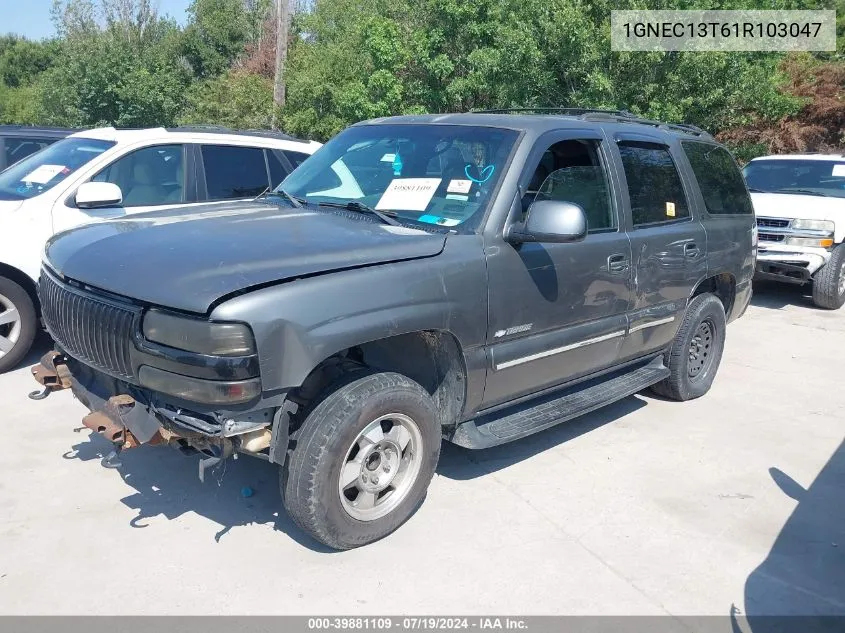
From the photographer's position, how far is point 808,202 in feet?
31.5

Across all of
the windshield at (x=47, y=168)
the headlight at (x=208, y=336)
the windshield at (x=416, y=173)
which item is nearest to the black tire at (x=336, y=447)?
the headlight at (x=208, y=336)

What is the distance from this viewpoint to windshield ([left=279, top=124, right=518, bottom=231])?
13.3ft

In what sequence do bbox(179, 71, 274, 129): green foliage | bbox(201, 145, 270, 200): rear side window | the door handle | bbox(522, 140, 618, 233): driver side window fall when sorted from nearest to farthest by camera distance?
bbox(522, 140, 618, 233): driver side window → the door handle → bbox(201, 145, 270, 200): rear side window → bbox(179, 71, 274, 129): green foliage

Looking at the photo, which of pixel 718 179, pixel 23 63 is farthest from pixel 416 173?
pixel 23 63

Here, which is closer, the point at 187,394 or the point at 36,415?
the point at 187,394

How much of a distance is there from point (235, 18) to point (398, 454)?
36057 millimetres

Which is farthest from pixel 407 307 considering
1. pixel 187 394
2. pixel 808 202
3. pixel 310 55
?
pixel 310 55

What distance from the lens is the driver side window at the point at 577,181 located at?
4363 mm

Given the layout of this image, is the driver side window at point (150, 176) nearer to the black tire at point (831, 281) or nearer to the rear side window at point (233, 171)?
the rear side window at point (233, 171)

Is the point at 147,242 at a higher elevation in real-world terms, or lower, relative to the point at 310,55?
lower

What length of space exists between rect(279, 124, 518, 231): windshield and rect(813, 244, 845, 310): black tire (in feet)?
22.2

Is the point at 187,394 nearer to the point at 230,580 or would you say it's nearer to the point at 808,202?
the point at 230,580

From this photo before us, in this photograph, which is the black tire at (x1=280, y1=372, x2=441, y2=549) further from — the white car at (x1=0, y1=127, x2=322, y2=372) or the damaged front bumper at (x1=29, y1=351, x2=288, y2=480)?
the white car at (x1=0, y1=127, x2=322, y2=372)

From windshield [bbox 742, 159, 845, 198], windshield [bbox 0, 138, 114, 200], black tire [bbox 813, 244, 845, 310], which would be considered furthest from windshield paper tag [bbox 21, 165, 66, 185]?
windshield [bbox 742, 159, 845, 198]
